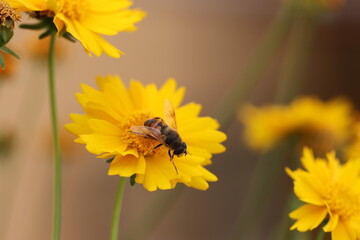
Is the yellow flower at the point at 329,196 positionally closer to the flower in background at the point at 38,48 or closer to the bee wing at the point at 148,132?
the bee wing at the point at 148,132

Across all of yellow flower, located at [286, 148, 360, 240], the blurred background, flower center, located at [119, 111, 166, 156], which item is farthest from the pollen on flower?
the blurred background

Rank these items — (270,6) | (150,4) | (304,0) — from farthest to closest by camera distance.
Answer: (270,6), (150,4), (304,0)

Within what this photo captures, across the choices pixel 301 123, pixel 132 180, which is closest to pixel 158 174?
pixel 132 180

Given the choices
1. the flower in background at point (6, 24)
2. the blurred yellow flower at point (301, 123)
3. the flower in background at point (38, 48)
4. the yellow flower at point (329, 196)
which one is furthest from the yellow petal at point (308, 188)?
the flower in background at point (38, 48)

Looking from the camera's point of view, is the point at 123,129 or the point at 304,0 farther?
the point at 304,0

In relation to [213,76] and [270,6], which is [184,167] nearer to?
[213,76]

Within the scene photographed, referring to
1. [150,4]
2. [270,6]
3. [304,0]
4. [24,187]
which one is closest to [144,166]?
[304,0]

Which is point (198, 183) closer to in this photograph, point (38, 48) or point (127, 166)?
point (127, 166)
